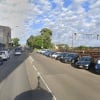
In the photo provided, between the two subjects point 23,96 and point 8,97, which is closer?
point 23,96

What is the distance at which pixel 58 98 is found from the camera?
41.8ft

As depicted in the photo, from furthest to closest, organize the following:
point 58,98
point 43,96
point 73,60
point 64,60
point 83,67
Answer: point 64,60, point 73,60, point 83,67, point 58,98, point 43,96

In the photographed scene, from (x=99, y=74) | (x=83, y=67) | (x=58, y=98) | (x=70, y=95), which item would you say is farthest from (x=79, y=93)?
(x=83, y=67)

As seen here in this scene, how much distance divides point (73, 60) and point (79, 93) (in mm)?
31089

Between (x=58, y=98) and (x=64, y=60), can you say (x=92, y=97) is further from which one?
(x=64, y=60)

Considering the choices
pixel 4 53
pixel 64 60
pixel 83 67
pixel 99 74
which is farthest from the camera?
pixel 4 53

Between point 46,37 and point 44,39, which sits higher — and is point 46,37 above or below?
above

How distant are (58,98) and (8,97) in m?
2.22

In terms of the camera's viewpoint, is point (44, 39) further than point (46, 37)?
Yes

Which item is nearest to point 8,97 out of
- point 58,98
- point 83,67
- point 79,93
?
point 58,98

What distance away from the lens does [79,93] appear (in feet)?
46.9

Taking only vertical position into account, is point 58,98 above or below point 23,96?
below

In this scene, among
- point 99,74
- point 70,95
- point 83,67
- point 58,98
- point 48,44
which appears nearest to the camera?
point 58,98

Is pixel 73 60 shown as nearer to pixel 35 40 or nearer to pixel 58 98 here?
pixel 58 98
